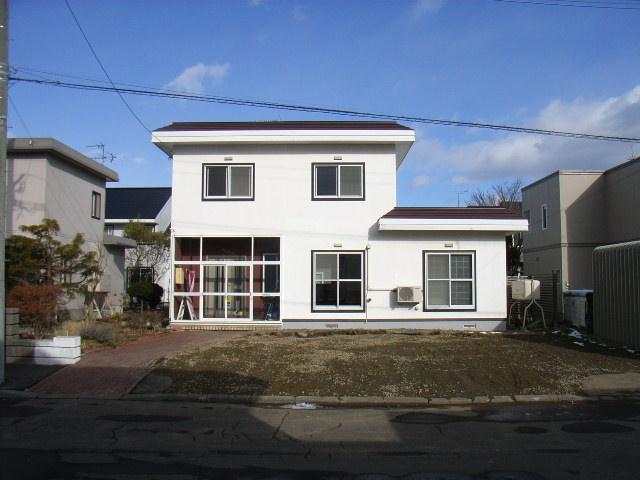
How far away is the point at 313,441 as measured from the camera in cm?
802

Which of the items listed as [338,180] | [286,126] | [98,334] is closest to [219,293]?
[98,334]

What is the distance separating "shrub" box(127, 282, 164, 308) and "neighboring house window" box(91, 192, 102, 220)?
3.13m

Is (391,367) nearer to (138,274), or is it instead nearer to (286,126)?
(286,126)

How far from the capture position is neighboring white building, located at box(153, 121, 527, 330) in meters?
19.3

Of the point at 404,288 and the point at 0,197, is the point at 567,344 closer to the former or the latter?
the point at 404,288

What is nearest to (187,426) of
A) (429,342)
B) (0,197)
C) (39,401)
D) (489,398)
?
(39,401)

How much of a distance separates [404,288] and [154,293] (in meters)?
10.7

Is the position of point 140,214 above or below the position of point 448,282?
above

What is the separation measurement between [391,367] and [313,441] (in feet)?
15.9

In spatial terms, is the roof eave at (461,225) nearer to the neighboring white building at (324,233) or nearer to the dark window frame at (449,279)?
the neighboring white building at (324,233)

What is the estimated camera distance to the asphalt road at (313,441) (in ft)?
21.7

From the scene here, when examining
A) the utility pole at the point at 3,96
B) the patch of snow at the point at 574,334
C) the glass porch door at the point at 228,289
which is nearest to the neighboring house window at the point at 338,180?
the glass porch door at the point at 228,289

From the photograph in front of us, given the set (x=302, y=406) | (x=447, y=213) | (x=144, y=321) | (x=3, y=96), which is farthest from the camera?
(x=144, y=321)

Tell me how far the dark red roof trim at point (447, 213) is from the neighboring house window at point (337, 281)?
1.81 m
